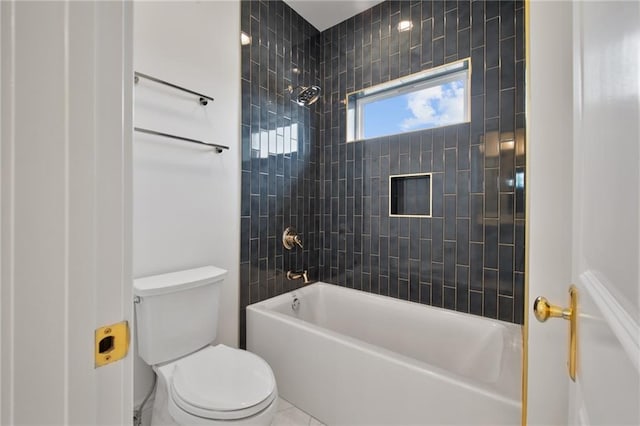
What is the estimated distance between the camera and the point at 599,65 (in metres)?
0.34

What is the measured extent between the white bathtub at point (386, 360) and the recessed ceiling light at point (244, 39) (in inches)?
71.8

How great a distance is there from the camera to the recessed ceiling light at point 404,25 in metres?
2.08

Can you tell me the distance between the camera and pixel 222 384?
1198mm

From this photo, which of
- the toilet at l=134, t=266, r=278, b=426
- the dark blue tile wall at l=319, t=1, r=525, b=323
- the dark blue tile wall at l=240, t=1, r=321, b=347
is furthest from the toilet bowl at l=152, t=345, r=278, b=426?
the dark blue tile wall at l=319, t=1, r=525, b=323

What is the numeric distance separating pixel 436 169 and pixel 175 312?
1.82 m

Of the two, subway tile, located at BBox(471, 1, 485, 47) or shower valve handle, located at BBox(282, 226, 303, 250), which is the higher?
subway tile, located at BBox(471, 1, 485, 47)

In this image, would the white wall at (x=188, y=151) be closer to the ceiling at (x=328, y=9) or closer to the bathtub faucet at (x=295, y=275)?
the bathtub faucet at (x=295, y=275)

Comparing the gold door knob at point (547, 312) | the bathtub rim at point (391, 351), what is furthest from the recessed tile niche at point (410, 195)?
the gold door knob at point (547, 312)

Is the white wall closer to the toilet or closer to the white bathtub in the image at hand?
the toilet

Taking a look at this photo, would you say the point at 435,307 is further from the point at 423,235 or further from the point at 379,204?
the point at 379,204

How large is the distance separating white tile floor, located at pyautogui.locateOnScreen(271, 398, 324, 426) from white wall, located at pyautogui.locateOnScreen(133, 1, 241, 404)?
1.79ft

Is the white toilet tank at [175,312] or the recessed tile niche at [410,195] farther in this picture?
the recessed tile niche at [410,195]

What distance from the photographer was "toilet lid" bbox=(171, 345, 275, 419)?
3.48ft

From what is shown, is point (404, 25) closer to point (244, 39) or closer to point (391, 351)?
point (244, 39)
